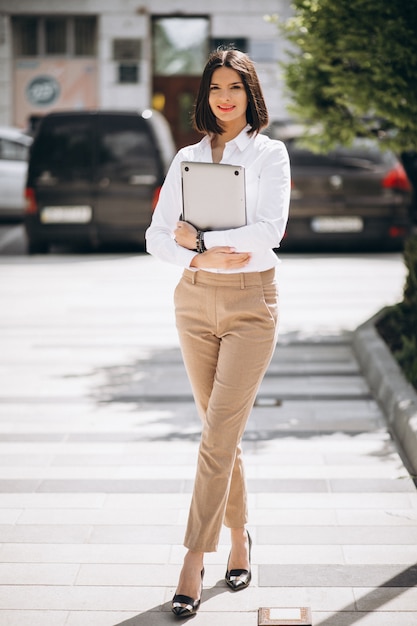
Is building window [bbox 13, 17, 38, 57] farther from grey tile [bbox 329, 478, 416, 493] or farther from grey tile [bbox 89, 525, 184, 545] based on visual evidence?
grey tile [bbox 89, 525, 184, 545]

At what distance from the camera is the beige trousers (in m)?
3.89

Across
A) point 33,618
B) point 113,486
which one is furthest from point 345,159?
point 33,618

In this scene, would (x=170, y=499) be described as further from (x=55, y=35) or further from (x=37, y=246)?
(x=55, y=35)

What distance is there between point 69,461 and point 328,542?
1649 millimetres

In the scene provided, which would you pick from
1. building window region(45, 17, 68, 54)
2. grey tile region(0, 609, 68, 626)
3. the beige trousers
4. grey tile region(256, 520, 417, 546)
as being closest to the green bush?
grey tile region(256, 520, 417, 546)

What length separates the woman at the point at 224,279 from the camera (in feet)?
12.6

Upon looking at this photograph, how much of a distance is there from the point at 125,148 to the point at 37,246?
1690 mm

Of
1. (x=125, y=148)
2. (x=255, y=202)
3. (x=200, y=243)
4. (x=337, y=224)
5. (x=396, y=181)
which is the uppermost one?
(x=255, y=202)

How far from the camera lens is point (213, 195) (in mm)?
3828

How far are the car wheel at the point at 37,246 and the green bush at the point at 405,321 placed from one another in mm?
6974

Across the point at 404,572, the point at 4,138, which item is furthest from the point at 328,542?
the point at 4,138

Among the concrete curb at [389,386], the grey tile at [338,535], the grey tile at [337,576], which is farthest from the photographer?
the concrete curb at [389,386]

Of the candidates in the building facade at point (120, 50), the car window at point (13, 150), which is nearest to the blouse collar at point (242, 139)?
the car window at point (13, 150)

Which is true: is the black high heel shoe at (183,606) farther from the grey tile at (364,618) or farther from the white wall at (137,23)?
the white wall at (137,23)
